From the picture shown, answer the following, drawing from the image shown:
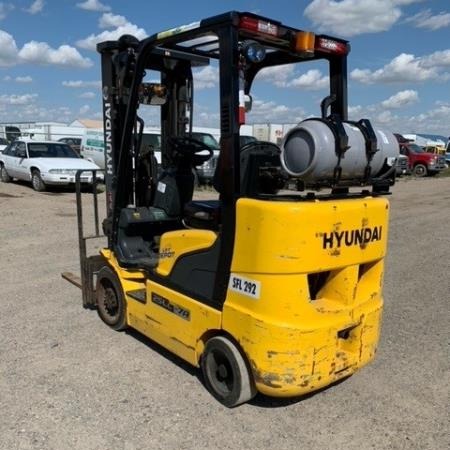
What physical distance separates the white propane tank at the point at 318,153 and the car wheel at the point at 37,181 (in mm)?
13462

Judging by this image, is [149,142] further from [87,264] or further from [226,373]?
[226,373]

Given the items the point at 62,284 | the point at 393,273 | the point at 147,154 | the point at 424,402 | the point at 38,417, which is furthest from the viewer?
the point at 393,273

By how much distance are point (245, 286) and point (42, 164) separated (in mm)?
13462

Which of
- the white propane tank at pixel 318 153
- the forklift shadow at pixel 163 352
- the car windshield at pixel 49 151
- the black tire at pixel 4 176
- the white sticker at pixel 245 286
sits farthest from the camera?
the black tire at pixel 4 176

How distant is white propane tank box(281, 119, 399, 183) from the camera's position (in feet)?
10.5

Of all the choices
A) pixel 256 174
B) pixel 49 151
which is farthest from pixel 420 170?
pixel 256 174

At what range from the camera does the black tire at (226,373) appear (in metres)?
3.51

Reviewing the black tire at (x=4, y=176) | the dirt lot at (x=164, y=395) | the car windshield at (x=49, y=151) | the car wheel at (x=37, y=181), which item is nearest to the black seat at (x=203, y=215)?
the dirt lot at (x=164, y=395)

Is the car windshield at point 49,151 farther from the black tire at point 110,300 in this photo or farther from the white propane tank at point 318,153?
the white propane tank at point 318,153

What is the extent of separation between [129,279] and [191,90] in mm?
1974

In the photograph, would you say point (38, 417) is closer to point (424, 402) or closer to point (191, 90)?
point (424, 402)

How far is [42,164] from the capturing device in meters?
15.5

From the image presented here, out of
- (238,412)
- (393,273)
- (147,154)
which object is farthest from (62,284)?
(393,273)

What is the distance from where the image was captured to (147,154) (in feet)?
16.6
